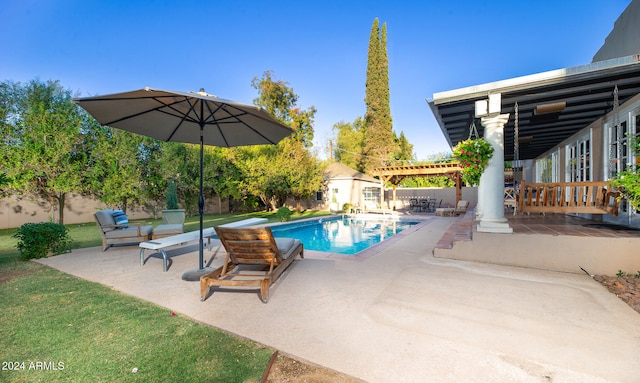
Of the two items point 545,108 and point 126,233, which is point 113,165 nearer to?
point 126,233

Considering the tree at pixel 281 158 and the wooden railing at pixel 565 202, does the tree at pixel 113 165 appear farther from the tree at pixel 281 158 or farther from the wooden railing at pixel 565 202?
the wooden railing at pixel 565 202

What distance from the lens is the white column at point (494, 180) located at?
5297mm

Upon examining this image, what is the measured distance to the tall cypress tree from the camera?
27.6 meters

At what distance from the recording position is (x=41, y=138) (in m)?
10.5

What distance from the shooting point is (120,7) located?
35.2ft

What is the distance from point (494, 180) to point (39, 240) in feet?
31.1

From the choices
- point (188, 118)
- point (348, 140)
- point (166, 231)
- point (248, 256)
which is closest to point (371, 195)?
point (166, 231)

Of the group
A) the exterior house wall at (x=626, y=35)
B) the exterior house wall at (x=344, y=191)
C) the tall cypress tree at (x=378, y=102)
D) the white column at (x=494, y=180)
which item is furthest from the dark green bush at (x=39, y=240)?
the tall cypress tree at (x=378, y=102)

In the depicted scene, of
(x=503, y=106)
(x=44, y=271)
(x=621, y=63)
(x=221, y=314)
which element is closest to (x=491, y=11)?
(x=503, y=106)

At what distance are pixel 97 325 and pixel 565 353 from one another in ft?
14.5

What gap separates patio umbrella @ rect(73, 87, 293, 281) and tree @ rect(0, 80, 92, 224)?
7959mm

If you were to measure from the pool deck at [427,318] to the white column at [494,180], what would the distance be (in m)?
0.89

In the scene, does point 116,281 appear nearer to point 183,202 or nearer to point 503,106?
point 503,106

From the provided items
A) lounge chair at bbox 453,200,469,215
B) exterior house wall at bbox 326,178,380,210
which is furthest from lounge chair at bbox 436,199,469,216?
exterior house wall at bbox 326,178,380,210
